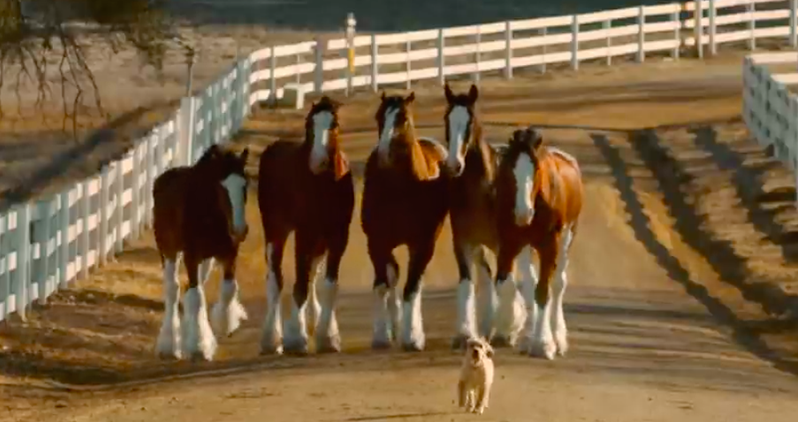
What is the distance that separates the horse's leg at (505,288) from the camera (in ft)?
53.7

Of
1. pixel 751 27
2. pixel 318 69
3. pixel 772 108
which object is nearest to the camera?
pixel 772 108

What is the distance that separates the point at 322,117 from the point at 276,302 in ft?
4.84

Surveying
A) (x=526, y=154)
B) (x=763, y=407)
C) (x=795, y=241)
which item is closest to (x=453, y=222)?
(x=526, y=154)

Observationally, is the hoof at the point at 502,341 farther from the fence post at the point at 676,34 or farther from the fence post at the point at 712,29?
the fence post at the point at 712,29

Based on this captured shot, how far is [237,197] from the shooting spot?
Result: 55.3 ft

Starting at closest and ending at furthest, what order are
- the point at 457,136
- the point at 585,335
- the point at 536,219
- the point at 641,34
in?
the point at 457,136
the point at 536,219
the point at 585,335
the point at 641,34

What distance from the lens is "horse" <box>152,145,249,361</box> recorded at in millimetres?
16859

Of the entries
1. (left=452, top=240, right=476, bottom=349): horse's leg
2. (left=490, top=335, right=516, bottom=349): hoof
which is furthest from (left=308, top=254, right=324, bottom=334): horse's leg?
(left=490, top=335, right=516, bottom=349): hoof

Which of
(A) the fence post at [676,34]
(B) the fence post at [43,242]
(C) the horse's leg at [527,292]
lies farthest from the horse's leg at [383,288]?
(A) the fence post at [676,34]

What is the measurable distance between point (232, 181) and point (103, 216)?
5637 millimetres

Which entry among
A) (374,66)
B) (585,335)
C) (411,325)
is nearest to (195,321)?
(411,325)

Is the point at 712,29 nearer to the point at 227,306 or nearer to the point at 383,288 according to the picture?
the point at 227,306

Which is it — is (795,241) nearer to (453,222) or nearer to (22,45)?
(453,222)

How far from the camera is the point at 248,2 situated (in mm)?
65188
